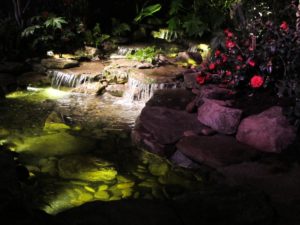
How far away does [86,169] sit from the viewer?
4934 millimetres

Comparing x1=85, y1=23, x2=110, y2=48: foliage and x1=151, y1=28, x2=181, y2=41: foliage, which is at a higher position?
x1=151, y1=28, x2=181, y2=41: foliage

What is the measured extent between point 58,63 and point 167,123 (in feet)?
17.1

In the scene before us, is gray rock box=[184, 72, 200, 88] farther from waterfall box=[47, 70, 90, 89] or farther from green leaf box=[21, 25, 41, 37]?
green leaf box=[21, 25, 41, 37]

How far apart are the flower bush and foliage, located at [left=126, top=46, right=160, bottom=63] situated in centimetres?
347

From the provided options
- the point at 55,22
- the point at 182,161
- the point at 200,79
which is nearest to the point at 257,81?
the point at 200,79

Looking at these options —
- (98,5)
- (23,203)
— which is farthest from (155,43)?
(23,203)

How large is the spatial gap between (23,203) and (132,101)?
6.17 meters

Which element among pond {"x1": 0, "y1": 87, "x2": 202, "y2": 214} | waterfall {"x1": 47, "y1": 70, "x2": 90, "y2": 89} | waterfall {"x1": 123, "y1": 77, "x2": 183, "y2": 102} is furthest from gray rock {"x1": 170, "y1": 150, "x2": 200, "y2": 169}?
waterfall {"x1": 47, "y1": 70, "x2": 90, "y2": 89}

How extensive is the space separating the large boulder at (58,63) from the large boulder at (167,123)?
4.42 meters

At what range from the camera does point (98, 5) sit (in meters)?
13.6

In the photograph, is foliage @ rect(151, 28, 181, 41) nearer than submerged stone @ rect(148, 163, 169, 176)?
No

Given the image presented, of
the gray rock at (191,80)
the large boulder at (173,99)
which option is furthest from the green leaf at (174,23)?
the large boulder at (173,99)

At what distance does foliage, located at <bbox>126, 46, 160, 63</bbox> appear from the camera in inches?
394

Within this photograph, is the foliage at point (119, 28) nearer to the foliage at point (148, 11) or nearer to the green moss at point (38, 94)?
the foliage at point (148, 11)
